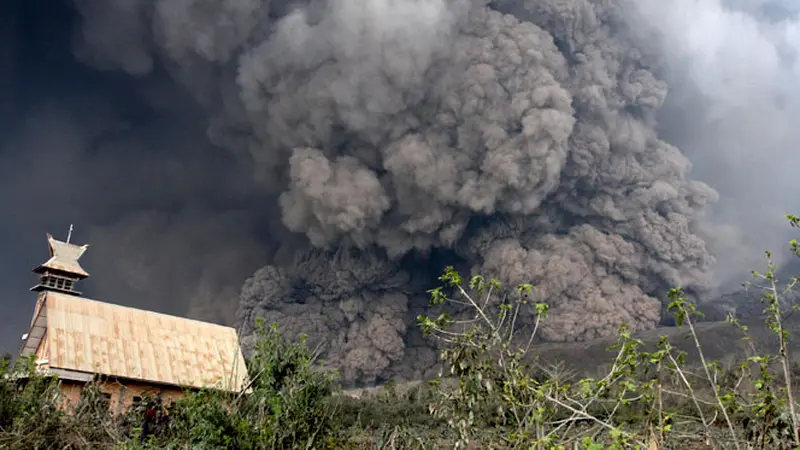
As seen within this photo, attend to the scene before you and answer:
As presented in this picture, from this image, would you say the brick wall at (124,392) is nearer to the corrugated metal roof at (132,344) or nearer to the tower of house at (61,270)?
the corrugated metal roof at (132,344)

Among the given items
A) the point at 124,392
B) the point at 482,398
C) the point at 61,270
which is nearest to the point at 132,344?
the point at 124,392

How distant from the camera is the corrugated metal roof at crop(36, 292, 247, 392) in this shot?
17.5 metres

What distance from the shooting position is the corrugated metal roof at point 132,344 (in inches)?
690

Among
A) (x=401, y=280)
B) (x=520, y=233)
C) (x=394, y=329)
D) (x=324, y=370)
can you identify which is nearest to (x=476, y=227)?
(x=520, y=233)

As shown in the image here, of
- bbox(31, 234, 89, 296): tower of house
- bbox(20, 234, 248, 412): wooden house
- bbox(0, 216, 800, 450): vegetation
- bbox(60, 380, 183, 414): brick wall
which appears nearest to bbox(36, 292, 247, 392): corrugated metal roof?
bbox(20, 234, 248, 412): wooden house

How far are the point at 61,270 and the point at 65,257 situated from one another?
1069 mm

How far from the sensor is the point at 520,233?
2158 inches

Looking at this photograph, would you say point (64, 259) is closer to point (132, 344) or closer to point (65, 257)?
point (65, 257)

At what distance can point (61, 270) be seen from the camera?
2141cm

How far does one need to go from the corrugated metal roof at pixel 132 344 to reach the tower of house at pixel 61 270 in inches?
95.6

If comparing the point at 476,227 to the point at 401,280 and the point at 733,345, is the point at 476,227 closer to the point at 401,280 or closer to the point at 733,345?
the point at 401,280

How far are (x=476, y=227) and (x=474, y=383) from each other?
163 ft

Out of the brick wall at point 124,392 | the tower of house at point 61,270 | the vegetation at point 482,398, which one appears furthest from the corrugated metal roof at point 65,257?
the vegetation at point 482,398

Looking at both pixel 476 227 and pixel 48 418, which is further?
pixel 476 227
